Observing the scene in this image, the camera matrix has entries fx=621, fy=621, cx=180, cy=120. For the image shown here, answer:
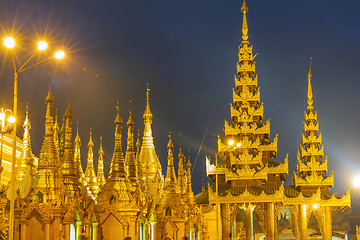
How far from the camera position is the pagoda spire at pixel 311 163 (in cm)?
5059

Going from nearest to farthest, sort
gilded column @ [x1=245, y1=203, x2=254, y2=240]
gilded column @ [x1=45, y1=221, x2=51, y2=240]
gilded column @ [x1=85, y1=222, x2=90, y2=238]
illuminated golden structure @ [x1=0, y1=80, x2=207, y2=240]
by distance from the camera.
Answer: gilded column @ [x1=45, y1=221, x2=51, y2=240] → illuminated golden structure @ [x1=0, y1=80, x2=207, y2=240] → gilded column @ [x1=85, y1=222, x2=90, y2=238] → gilded column @ [x1=245, y1=203, x2=254, y2=240]

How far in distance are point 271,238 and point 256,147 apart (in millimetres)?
8320

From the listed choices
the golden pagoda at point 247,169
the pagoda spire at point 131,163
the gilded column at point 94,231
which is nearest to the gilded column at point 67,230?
the gilded column at point 94,231

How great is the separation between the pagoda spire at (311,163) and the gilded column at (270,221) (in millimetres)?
3496

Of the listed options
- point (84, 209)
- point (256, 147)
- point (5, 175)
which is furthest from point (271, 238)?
point (84, 209)

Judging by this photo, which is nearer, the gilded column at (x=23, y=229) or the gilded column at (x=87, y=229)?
the gilded column at (x=23, y=229)

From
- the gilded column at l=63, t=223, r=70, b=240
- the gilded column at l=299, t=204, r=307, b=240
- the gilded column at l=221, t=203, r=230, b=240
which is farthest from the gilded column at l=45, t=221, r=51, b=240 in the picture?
the gilded column at l=299, t=204, r=307, b=240

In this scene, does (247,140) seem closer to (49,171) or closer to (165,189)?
(165,189)

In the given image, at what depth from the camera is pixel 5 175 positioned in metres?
46.2

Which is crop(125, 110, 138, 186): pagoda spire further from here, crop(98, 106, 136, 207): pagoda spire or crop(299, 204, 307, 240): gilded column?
crop(299, 204, 307, 240): gilded column

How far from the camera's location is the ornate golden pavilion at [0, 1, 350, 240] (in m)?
24.4

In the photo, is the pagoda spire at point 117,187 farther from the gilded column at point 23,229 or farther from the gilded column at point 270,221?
the gilded column at point 270,221

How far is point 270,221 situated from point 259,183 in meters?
3.40

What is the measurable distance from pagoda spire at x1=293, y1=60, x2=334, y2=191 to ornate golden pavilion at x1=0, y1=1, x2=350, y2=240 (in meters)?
0.08
